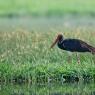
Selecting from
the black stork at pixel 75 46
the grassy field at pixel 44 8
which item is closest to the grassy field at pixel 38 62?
the black stork at pixel 75 46

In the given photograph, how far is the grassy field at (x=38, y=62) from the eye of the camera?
15219 mm

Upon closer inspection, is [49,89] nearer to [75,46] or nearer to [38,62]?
[38,62]

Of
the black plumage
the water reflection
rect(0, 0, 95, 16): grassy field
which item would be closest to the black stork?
the black plumage

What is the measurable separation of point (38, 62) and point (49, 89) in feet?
5.27

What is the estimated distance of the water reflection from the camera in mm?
13905

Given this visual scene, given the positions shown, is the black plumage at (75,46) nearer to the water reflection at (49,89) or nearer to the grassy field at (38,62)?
the grassy field at (38,62)

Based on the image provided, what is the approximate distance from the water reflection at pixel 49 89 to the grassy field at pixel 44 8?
68.7 ft

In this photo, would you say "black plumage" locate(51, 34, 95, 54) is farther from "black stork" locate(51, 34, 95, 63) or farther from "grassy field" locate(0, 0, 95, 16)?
"grassy field" locate(0, 0, 95, 16)

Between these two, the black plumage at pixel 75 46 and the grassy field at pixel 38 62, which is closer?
the grassy field at pixel 38 62

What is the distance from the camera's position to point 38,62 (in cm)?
1584

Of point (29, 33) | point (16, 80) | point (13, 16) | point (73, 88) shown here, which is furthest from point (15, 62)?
point (13, 16)

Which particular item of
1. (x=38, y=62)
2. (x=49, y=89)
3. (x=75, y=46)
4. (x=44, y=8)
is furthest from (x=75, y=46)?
(x=44, y=8)

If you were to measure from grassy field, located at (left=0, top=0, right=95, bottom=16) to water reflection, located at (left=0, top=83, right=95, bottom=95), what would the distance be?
2093cm

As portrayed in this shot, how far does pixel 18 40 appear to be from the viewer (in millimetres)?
18594
